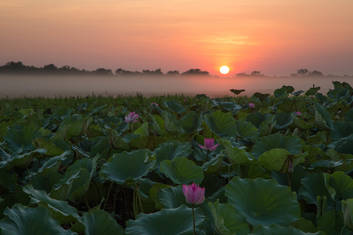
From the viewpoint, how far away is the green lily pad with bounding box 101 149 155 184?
118 centimetres

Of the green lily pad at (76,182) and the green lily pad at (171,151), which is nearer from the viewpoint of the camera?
the green lily pad at (76,182)

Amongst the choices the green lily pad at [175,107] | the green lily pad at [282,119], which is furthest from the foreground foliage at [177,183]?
the green lily pad at [175,107]

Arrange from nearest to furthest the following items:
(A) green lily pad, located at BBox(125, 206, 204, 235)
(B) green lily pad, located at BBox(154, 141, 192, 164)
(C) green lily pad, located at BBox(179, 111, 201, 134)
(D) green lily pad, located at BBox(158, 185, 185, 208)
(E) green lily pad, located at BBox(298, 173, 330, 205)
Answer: (A) green lily pad, located at BBox(125, 206, 204, 235) < (D) green lily pad, located at BBox(158, 185, 185, 208) < (E) green lily pad, located at BBox(298, 173, 330, 205) < (B) green lily pad, located at BBox(154, 141, 192, 164) < (C) green lily pad, located at BBox(179, 111, 201, 134)

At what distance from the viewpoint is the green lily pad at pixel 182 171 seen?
1.15 m

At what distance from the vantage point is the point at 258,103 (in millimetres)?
3809

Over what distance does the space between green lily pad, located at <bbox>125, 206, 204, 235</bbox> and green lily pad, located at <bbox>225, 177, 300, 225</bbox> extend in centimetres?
14

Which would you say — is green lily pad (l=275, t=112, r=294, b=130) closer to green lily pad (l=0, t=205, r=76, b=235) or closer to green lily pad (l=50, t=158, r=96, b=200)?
green lily pad (l=50, t=158, r=96, b=200)

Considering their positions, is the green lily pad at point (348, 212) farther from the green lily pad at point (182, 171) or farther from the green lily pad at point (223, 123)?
the green lily pad at point (223, 123)

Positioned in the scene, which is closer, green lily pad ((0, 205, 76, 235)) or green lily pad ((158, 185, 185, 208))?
green lily pad ((0, 205, 76, 235))

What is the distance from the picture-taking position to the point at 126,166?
3.95ft

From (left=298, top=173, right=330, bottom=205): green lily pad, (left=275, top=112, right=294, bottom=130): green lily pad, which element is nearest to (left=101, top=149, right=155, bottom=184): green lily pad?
(left=298, top=173, right=330, bottom=205): green lily pad

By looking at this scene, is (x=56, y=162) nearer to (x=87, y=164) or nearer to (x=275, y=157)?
(x=87, y=164)

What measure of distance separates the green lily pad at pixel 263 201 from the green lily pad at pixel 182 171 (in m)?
0.22

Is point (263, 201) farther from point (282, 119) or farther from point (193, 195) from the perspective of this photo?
point (282, 119)
